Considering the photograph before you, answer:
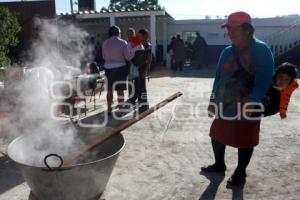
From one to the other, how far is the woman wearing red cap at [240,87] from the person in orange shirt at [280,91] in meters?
0.18

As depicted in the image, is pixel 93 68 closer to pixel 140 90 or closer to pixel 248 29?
pixel 140 90

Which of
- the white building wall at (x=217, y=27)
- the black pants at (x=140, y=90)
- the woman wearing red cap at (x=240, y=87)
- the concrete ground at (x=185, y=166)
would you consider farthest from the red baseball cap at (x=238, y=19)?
the white building wall at (x=217, y=27)

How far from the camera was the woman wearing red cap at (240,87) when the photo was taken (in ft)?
11.7

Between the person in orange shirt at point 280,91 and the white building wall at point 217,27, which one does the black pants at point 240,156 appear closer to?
the person in orange shirt at point 280,91

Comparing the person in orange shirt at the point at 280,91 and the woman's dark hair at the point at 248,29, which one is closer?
the woman's dark hair at the point at 248,29

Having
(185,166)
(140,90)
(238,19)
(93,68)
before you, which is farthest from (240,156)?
(93,68)

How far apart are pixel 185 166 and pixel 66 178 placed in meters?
2.02

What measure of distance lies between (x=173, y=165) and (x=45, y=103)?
10.0ft

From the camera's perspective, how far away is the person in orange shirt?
3.72 metres

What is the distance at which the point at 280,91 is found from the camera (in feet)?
12.4

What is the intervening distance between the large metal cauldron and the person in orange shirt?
1639 millimetres

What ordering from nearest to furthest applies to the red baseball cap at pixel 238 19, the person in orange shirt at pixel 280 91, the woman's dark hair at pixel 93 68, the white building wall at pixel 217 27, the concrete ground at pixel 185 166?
the red baseball cap at pixel 238 19 < the person in orange shirt at pixel 280 91 < the concrete ground at pixel 185 166 < the woman's dark hair at pixel 93 68 < the white building wall at pixel 217 27

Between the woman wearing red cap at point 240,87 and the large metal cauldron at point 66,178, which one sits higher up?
the woman wearing red cap at point 240,87

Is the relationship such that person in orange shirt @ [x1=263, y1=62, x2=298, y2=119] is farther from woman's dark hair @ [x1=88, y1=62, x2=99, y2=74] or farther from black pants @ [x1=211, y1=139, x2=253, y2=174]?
woman's dark hair @ [x1=88, y1=62, x2=99, y2=74]
